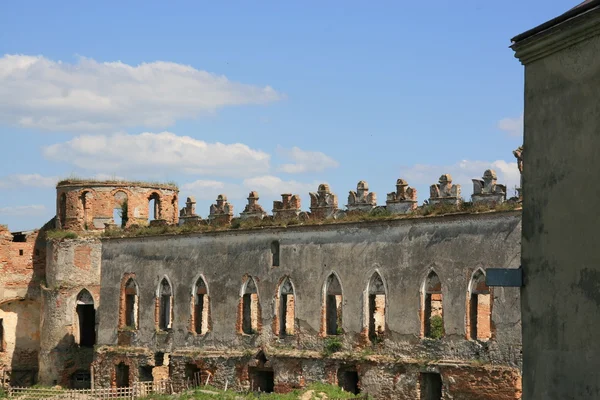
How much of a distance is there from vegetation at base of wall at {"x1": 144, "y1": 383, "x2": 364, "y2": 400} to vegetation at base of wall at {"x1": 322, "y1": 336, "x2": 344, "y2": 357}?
852mm

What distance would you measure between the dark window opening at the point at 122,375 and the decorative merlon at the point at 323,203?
902 cm

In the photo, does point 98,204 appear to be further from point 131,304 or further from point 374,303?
point 374,303

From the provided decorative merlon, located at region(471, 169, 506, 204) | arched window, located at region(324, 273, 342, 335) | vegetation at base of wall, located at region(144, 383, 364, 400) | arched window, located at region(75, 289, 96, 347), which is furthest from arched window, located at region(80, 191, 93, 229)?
decorative merlon, located at region(471, 169, 506, 204)

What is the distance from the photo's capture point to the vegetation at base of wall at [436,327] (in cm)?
2483

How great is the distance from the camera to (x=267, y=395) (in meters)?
26.9

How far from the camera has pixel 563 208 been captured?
998 centimetres

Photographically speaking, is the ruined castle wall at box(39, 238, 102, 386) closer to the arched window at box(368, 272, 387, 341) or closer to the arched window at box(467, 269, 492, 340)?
the arched window at box(368, 272, 387, 341)

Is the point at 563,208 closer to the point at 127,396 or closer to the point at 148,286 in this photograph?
the point at 127,396

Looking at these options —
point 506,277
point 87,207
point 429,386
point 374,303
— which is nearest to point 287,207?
point 374,303

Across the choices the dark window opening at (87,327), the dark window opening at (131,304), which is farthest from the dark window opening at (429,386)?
the dark window opening at (87,327)

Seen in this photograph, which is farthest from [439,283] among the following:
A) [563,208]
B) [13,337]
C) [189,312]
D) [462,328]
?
[13,337]

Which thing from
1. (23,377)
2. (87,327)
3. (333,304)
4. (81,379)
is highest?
(333,304)

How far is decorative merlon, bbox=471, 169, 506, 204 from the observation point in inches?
941

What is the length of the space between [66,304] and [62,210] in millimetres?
3475
